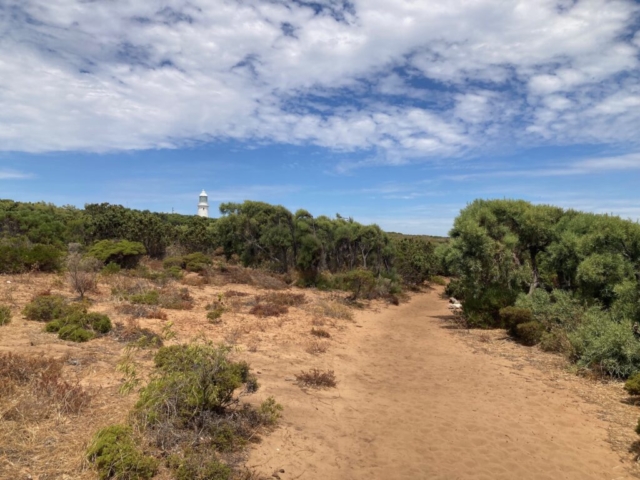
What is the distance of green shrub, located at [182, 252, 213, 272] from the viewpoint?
22.3 m

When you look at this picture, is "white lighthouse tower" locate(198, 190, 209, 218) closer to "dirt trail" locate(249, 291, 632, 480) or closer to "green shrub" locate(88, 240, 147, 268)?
"green shrub" locate(88, 240, 147, 268)

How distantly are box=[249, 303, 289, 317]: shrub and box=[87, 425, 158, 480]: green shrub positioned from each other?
366 inches

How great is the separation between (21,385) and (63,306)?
5.00 meters

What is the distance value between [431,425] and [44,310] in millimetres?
8649

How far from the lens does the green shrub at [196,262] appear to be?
2231cm

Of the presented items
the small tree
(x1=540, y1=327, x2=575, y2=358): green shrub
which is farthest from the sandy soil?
the small tree

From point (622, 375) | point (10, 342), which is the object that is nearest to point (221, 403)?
point (10, 342)

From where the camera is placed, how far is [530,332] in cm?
1220

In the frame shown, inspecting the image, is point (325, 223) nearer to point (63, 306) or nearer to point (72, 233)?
point (72, 233)

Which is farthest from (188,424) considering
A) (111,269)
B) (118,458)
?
(111,269)

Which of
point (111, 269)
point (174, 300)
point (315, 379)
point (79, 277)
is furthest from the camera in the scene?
point (111, 269)

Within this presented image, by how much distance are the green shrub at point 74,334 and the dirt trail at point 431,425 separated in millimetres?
3416

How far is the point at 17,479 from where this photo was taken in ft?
12.3

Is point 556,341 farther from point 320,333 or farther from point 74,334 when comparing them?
point 74,334
